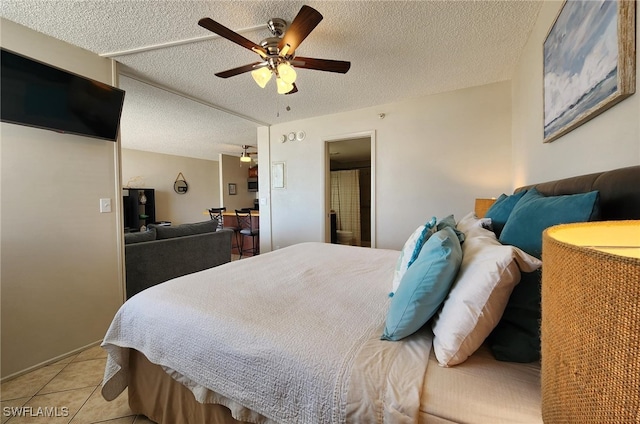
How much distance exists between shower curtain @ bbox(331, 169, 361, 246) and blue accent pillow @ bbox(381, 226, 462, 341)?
5.26 m

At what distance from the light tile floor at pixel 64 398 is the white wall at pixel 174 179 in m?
5.64

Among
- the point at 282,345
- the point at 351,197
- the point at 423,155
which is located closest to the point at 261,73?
the point at 282,345

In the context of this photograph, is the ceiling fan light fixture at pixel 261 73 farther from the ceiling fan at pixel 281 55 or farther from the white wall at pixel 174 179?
the white wall at pixel 174 179

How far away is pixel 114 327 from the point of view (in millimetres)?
1352

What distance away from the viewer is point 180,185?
741 cm

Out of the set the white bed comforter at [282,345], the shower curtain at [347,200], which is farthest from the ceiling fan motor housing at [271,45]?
the shower curtain at [347,200]

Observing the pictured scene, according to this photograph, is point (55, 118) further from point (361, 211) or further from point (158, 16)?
point (361, 211)

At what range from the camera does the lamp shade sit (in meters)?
0.25

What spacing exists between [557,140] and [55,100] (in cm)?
354

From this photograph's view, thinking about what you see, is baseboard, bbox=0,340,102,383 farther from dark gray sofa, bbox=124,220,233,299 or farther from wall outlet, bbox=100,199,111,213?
wall outlet, bbox=100,199,111,213

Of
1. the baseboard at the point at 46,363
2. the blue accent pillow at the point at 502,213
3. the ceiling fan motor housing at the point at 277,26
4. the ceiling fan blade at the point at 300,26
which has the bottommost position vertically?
the baseboard at the point at 46,363

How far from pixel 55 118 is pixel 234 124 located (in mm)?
2648

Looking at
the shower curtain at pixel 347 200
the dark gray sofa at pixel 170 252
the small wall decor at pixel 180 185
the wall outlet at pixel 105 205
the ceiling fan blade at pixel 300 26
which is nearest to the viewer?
the ceiling fan blade at pixel 300 26

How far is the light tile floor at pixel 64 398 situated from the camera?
1.49 m
